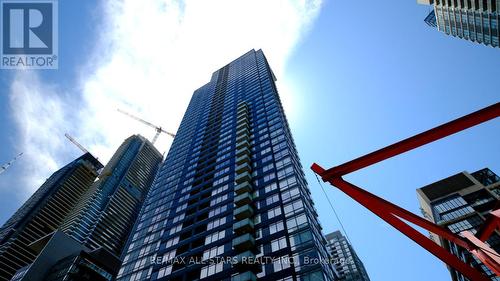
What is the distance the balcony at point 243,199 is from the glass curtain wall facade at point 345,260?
2608 inches

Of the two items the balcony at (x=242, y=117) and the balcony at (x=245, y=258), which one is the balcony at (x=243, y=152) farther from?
the balcony at (x=245, y=258)

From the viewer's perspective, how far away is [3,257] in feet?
431

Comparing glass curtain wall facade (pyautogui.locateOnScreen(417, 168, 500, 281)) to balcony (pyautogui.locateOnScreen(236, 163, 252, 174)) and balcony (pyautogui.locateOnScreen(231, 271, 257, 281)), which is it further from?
balcony (pyautogui.locateOnScreen(231, 271, 257, 281))

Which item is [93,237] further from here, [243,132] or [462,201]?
[462,201]

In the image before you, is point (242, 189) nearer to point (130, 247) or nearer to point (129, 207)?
point (130, 247)

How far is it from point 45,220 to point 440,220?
182m

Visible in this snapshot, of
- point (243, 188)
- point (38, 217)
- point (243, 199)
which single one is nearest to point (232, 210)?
point (243, 199)

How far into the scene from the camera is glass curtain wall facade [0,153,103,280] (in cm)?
13473

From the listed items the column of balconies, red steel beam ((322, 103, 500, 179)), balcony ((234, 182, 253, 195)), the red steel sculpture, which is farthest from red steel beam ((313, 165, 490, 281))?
balcony ((234, 182, 253, 195))

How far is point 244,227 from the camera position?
46781mm

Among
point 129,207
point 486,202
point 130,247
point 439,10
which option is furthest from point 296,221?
point 129,207

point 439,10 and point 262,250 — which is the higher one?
point 439,10

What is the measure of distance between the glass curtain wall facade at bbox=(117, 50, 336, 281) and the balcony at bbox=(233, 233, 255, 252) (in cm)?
15

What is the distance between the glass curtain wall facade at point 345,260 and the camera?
11431cm
